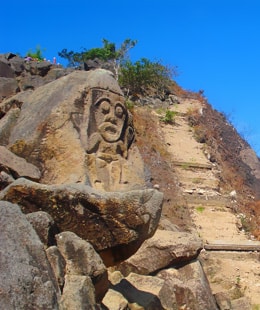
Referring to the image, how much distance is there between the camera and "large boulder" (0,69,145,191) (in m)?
9.03

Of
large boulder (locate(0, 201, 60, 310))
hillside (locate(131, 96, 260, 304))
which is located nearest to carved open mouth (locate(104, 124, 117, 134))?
hillside (locate(131, 96, 260, 304))

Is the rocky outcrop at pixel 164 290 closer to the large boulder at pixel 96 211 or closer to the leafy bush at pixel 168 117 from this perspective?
the large boulder at pixel 96 211

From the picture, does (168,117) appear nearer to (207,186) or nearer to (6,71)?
(207,186)

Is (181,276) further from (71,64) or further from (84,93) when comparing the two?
(71,64)

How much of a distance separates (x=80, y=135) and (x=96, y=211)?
3.66 meters

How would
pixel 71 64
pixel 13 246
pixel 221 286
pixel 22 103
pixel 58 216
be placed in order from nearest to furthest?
pixel 13 246 < pixel 58 216 < pixel 22 103 < pixel 221 286 < pixel 71 64

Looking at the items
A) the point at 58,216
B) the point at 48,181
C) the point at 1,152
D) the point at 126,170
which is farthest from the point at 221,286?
the point at 58,216

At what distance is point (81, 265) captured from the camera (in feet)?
16.7

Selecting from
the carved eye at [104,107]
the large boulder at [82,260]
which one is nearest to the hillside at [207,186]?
the carved eye at [104,107]

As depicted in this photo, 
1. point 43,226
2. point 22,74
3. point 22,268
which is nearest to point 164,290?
point 43,226

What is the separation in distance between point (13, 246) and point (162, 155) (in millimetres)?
16403

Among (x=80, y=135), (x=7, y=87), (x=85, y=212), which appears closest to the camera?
(x=85, y=212)

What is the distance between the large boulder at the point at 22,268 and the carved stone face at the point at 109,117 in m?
4.88

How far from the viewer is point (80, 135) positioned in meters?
9.29
